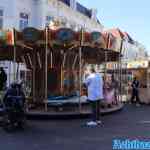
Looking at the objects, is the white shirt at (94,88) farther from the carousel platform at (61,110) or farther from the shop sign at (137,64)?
the shop sign at (137,64)

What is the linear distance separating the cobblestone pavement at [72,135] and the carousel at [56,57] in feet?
8.45

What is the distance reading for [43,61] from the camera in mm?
18547

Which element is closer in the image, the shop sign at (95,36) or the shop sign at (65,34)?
the shop sign at (65,34)

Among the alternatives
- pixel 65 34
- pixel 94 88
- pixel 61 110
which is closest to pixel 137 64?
pixel 61 110

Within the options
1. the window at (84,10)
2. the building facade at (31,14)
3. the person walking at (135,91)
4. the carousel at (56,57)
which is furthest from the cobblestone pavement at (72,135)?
the window at (84,10)

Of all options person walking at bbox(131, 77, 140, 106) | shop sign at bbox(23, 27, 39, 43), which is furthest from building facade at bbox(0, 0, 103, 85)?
shop sign at bbox(23, 27, 39, 43)

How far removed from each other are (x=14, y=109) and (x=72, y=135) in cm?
206

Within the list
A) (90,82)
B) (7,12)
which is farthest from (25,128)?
(7,12)

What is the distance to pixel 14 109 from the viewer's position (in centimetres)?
1221

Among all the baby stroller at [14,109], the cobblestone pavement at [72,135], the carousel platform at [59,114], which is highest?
the baby stroller at [14,109]

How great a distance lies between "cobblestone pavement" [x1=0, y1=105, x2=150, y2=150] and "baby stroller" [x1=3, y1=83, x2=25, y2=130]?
281mm

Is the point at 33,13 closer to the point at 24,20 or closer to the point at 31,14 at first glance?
the point at 31,14

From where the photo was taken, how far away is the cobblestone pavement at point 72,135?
971 centimetres

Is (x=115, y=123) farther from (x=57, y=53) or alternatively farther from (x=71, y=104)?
(x=57, y=53)
